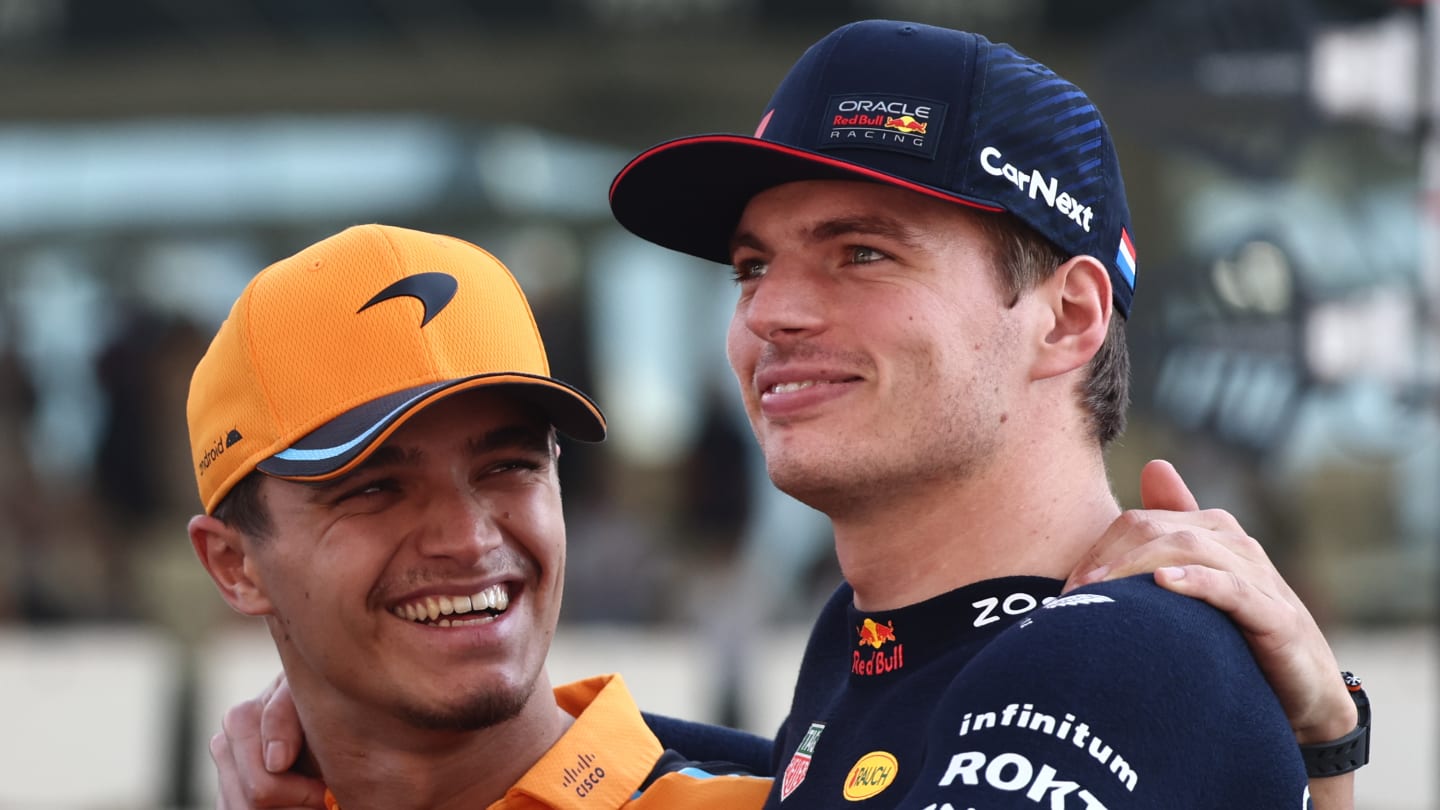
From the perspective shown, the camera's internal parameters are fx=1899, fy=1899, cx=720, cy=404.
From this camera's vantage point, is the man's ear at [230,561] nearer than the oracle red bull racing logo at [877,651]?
No

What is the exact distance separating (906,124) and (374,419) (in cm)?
80

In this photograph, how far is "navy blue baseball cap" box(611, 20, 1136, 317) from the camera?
2.23 meters

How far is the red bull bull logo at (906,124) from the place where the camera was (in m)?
2.24

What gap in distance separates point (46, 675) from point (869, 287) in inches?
261

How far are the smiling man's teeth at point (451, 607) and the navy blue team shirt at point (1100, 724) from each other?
618 millimetres

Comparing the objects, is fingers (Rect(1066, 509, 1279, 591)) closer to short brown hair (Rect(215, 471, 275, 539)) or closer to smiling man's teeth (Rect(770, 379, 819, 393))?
smiling man's teeth (Rect(770, 379, 819, 393))

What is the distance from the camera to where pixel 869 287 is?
2.28 metres

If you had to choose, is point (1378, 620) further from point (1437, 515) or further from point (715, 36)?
point (715, 36)

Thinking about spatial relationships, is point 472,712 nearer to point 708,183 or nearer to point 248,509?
point 248,509

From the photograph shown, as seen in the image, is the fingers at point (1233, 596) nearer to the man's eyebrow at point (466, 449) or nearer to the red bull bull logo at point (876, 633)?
the red bull bull logo at point (876, 633)

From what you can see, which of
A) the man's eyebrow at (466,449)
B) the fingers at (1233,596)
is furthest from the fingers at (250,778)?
the fingers at (1233,596)

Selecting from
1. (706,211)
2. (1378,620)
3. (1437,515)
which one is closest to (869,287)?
(706,211)

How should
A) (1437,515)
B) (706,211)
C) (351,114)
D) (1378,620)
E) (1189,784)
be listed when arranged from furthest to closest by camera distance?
(351,114), (1437,515), (1378,620), (706,211), (1189,784)

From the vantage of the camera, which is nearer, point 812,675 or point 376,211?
point 812,675
